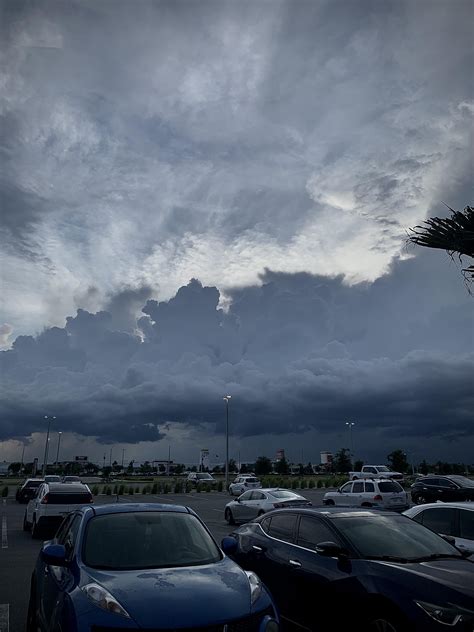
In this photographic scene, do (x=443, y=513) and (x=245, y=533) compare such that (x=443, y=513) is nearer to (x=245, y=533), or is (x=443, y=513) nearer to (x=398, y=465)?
(x=245, y=533)

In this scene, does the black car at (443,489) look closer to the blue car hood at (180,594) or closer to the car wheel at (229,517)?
the car wheel at (229,517)

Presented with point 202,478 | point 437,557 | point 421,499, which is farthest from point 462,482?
point 202,478

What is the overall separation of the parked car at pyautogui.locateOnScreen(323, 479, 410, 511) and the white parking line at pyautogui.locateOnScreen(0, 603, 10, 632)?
53.3 feet

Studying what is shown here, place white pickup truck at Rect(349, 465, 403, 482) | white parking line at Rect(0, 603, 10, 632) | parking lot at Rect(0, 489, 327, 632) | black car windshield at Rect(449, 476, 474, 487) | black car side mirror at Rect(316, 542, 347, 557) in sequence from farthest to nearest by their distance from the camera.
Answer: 1. white pickup truck at Rect(349, 465, 403, 482)
2. black car windshield at Rect(449, 476, 474, 487)
3. parking lot at Rect(0, 489, 327, 632)
4. white parking line at Rect(0, 603, 10, 632)
5. black car side mirror at Rect(316, 542, 347, 557)

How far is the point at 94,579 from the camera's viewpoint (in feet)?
14.4

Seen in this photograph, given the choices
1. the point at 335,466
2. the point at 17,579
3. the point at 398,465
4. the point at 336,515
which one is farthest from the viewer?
the point at 335,466

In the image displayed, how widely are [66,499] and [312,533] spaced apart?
11.5 m

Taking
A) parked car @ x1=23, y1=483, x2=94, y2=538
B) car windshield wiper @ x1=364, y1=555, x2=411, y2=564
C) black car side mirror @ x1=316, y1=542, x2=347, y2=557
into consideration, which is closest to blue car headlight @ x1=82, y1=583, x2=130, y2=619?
black car side mirror @ x1=316, y1=542, x2=347, y2=557

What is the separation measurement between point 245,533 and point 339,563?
259 centimetres


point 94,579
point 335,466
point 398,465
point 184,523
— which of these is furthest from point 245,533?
point 335,466

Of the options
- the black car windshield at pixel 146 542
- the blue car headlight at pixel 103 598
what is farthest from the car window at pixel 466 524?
the blue car headlight at pixel 103 598

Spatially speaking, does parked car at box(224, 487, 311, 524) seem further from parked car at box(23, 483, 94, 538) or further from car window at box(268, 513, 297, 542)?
car window at box(268, 513, 297, 542)

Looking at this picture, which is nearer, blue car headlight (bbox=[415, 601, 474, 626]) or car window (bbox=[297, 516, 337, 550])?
blue car headlight (bbox=[415, 601, 474, 626])

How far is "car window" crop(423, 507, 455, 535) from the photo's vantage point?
310 inches
